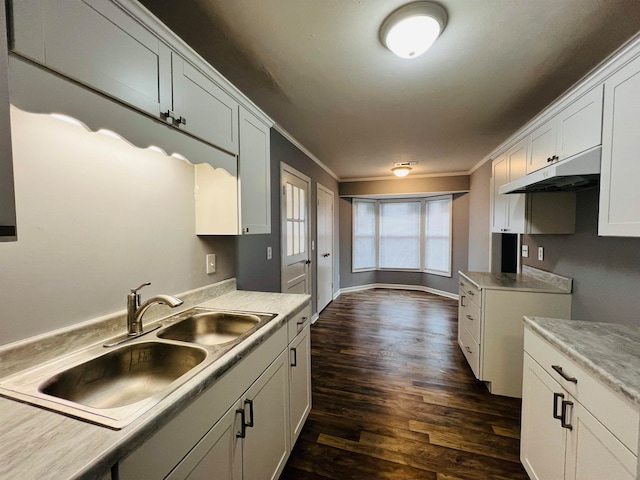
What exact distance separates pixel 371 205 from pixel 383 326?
303 cm

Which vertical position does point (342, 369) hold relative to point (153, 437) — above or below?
below

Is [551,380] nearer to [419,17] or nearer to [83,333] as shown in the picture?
[419,17]

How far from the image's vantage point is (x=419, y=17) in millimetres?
1265

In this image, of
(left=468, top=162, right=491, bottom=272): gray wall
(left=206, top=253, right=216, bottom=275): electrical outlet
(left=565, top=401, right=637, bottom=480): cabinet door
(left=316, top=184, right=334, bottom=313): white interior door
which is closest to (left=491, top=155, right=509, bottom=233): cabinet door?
(left=468, top=162, right=491, bottom=272): gray wall

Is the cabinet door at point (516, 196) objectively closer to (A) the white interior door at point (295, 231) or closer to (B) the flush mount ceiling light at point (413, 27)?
(B) the flush mount ceiling light at point (413, 27)

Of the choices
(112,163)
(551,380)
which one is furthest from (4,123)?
(551,380)

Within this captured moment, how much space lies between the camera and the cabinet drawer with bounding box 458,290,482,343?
2311 millimetres

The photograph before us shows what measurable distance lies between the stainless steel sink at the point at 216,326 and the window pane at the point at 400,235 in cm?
495

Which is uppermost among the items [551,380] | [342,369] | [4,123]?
[4,123]

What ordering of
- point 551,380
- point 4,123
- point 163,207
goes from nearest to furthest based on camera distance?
1. point 4,123
2. point 551,380
3. point 163,207

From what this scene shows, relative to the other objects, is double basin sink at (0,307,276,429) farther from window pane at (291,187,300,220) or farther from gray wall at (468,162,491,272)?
gray wall at (468,162,491,272)

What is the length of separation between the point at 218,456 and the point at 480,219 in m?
4.55

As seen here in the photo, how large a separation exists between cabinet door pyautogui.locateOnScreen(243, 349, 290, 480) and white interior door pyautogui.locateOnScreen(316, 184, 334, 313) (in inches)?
107

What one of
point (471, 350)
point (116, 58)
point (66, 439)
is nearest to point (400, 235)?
point (471, 350)
